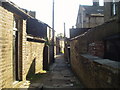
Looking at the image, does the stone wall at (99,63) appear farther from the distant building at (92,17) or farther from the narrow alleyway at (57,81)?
the distant building at (92,17)

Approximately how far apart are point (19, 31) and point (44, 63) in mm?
6441

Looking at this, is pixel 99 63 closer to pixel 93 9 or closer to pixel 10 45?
pixel 10 45

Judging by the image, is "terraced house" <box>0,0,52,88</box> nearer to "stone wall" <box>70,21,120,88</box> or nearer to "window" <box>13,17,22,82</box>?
"window" <box>13,17,22,82</box>

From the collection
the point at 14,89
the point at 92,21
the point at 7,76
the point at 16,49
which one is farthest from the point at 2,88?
the point at 92,21

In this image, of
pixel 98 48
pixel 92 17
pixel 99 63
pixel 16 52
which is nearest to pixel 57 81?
pixel 16 52

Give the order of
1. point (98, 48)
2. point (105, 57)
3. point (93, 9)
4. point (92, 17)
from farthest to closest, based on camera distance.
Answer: point (93, 9) < point (92, 17) < point (98, 48) < point (105, 57)

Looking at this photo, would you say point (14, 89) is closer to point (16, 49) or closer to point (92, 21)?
point (16, 49)

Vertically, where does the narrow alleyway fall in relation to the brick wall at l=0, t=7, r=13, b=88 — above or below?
below

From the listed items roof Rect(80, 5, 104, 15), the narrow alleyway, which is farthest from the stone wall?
roof Rect(80, 5, 104, 15)

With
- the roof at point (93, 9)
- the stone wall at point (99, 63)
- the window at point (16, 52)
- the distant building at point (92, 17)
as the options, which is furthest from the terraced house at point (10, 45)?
the roof at point (93, 9)

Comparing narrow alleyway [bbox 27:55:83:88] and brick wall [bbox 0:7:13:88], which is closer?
brick wall [bbox 0:7:13:88]

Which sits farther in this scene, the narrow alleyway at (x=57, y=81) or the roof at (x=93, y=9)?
the roof at (x=93, y=9)

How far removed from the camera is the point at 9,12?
526 cm

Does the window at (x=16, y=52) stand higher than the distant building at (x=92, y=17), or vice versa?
the distant building at (x=92, y=17)
